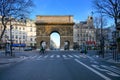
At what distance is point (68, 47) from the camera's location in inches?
4808

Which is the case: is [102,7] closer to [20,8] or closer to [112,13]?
[112,13]

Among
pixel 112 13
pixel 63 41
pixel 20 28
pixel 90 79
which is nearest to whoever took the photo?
pixel 90 79

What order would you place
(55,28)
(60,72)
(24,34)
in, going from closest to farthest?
(60,72) < (55,28) < (24,34)

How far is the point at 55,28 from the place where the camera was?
119812 mm

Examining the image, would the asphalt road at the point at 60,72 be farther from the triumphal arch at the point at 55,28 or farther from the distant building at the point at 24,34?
the distant building at the point at 24,34

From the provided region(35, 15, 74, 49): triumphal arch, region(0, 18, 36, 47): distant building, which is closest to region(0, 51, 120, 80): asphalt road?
region(35, 15, 74, 49): triumphal arch

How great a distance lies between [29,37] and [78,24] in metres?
31.8

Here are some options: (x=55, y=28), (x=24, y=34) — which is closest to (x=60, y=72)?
(x=55, y=28)

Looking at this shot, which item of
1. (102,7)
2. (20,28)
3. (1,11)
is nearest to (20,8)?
(1,11)

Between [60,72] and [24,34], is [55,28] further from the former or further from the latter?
[60,72]

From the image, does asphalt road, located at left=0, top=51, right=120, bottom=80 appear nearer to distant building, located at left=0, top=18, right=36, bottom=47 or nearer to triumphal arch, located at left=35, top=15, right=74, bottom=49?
triumphal arch, located at left=35, top=15, right=74, bottom=49

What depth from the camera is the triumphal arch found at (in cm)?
11844

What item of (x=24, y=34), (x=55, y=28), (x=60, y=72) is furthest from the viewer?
(x=24, y=34)

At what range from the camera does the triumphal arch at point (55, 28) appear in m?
118
